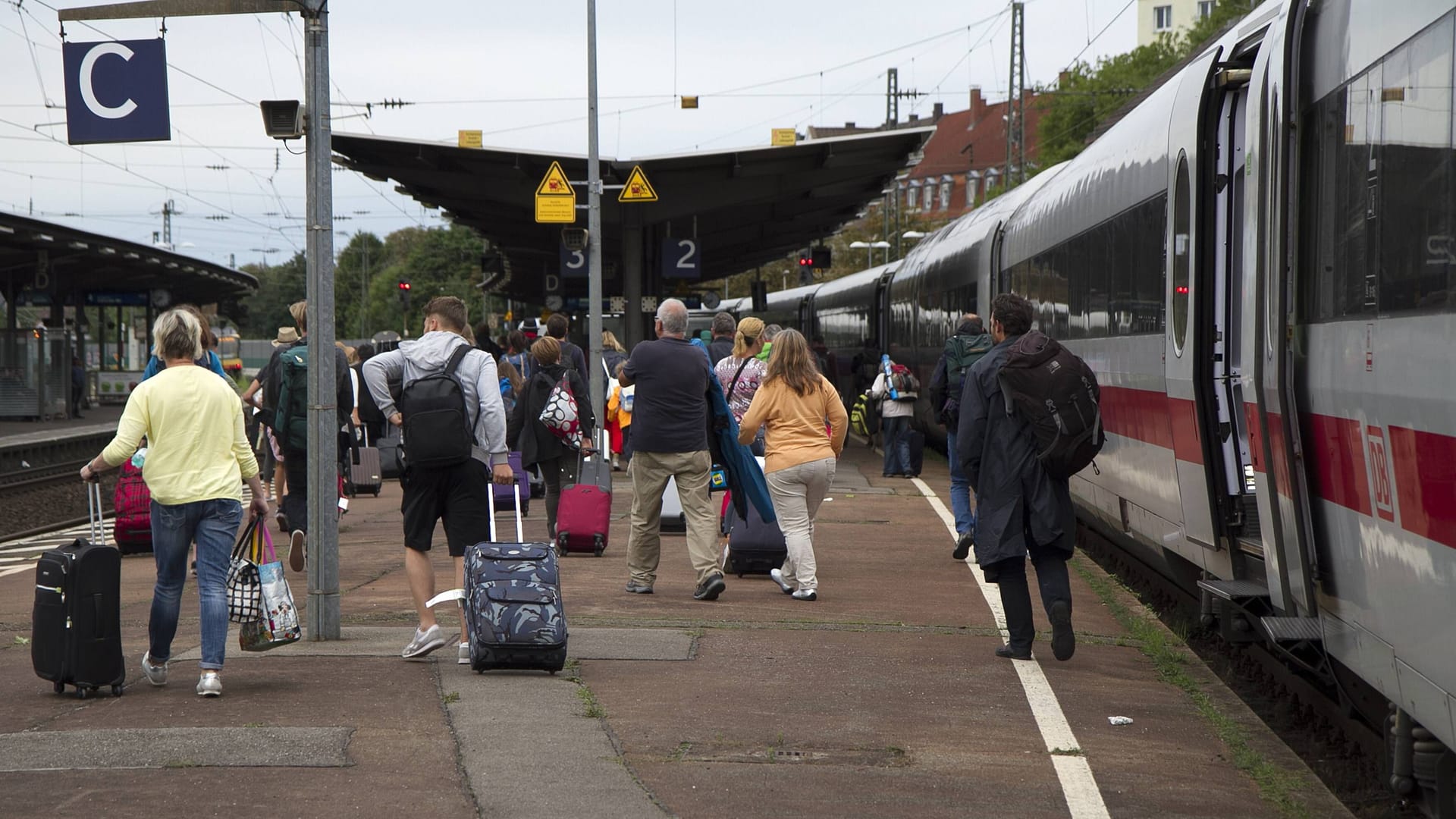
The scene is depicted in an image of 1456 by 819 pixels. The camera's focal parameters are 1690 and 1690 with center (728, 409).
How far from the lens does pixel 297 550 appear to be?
1161 centimetres

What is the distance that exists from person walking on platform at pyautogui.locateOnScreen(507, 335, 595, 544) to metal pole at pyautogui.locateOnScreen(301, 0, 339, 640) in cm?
442

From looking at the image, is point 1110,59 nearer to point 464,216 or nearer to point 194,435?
point 464,216

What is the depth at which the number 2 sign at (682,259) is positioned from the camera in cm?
2941

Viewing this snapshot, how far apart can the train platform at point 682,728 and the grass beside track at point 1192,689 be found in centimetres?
2

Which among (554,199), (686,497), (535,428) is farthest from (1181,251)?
(554,199)

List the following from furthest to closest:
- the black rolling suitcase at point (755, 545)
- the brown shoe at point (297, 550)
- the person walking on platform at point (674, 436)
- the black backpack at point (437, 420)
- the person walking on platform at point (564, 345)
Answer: the person walking on platform at point (564, 345) < the black rolling suitcase at point (755, 545) < the brown shoe at point (297, 550) < the person walking on platform at point (674, 436) < the black backpack at point (437, 420)

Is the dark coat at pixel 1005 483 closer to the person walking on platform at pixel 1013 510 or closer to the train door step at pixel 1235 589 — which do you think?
the person walking on platform at pixel 1013 510

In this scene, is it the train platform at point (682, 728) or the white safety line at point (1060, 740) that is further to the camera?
the white safety line at point (1060, 740)

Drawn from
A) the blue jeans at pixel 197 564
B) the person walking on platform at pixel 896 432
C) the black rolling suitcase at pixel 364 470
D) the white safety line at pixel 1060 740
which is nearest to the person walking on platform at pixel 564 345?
the black rolling suitcase at pixel 364 470

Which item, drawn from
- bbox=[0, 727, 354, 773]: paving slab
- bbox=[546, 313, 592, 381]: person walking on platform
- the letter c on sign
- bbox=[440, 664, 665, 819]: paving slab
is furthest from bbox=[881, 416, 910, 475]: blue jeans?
bbox=[0, 727, 354, 773]: paving slab

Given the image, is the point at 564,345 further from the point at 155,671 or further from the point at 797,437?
the point at 155,671

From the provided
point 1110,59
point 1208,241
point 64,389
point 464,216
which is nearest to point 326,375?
point 1208,241

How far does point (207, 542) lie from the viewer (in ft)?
24.2

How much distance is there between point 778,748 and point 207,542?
8.90 ft
